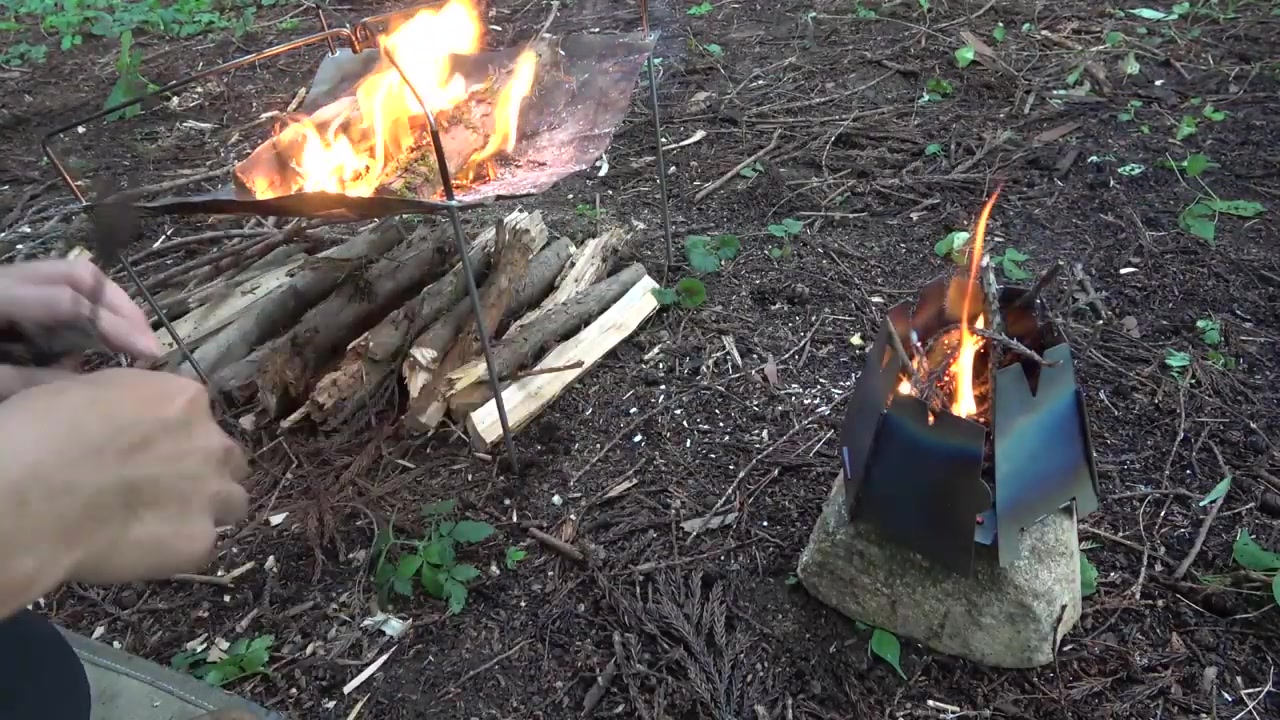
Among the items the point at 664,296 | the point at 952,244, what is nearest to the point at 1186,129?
the point at 952,244

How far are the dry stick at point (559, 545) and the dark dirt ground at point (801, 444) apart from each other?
0.11 feet

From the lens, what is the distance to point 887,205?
394 cm

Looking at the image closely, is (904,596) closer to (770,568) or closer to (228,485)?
(770,568)

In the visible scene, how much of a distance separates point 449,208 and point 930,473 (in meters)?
1.37

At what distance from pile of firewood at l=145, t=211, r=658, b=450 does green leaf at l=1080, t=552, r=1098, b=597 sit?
1.79 meters

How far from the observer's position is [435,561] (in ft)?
8.09

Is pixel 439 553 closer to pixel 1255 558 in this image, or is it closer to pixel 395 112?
pixel 395 112

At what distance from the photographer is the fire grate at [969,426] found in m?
1.82

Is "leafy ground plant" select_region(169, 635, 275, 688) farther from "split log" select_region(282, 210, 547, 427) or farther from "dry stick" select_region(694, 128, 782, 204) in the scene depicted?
"dry stick" select_region(694, 128, 782, 204)

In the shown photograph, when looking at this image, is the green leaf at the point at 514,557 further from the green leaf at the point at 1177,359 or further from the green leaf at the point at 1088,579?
the green leaf at the point at 1177,359

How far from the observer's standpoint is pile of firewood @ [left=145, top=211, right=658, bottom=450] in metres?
2.89

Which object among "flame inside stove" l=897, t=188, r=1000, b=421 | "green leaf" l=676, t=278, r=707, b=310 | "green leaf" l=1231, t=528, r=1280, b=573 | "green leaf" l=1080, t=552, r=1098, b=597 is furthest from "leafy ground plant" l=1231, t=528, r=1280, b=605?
"green leaf" l=676, t=278, r=707, b=310

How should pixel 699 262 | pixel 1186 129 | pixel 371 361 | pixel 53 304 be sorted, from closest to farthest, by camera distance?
pixel 53 304 < pixel 371 361 < pixel 699 262 < pixel 1186 129

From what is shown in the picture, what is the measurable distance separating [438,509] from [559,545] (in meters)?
0.44
